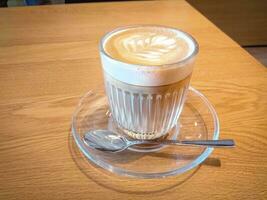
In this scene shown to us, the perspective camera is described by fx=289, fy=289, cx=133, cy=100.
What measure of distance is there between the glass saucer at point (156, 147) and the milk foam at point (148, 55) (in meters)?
0.10

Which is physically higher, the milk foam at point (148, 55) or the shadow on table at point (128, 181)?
the milk foam at point (148, 55)

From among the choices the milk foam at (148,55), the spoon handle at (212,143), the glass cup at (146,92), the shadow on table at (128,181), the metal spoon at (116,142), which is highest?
the milk foam at (148,55)

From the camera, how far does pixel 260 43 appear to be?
2.12m

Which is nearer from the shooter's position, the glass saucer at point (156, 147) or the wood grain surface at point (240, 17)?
the glass saucer at point (156, 147)

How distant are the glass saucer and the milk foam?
0.10 meters

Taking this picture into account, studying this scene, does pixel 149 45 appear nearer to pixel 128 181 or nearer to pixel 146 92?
pixel 146 92

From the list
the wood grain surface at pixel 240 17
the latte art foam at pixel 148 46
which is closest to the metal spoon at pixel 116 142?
the latte art foam at pixel 148 46

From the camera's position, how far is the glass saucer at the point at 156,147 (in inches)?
14.8

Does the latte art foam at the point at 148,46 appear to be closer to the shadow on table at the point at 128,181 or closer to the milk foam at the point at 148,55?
the milk foam at the point at 148,55

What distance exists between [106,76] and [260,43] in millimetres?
2004

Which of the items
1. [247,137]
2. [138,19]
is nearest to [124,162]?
[247,137]

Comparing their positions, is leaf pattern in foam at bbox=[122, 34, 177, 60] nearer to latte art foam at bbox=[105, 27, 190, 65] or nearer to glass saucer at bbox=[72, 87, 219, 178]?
latte art foam at bbox=[105, 27, 190, 65]

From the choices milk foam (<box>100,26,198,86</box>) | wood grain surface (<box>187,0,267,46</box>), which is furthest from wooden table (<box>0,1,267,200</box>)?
wood grain surface (<box>187,0,267,46</box>)

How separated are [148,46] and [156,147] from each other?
147 millimetres
